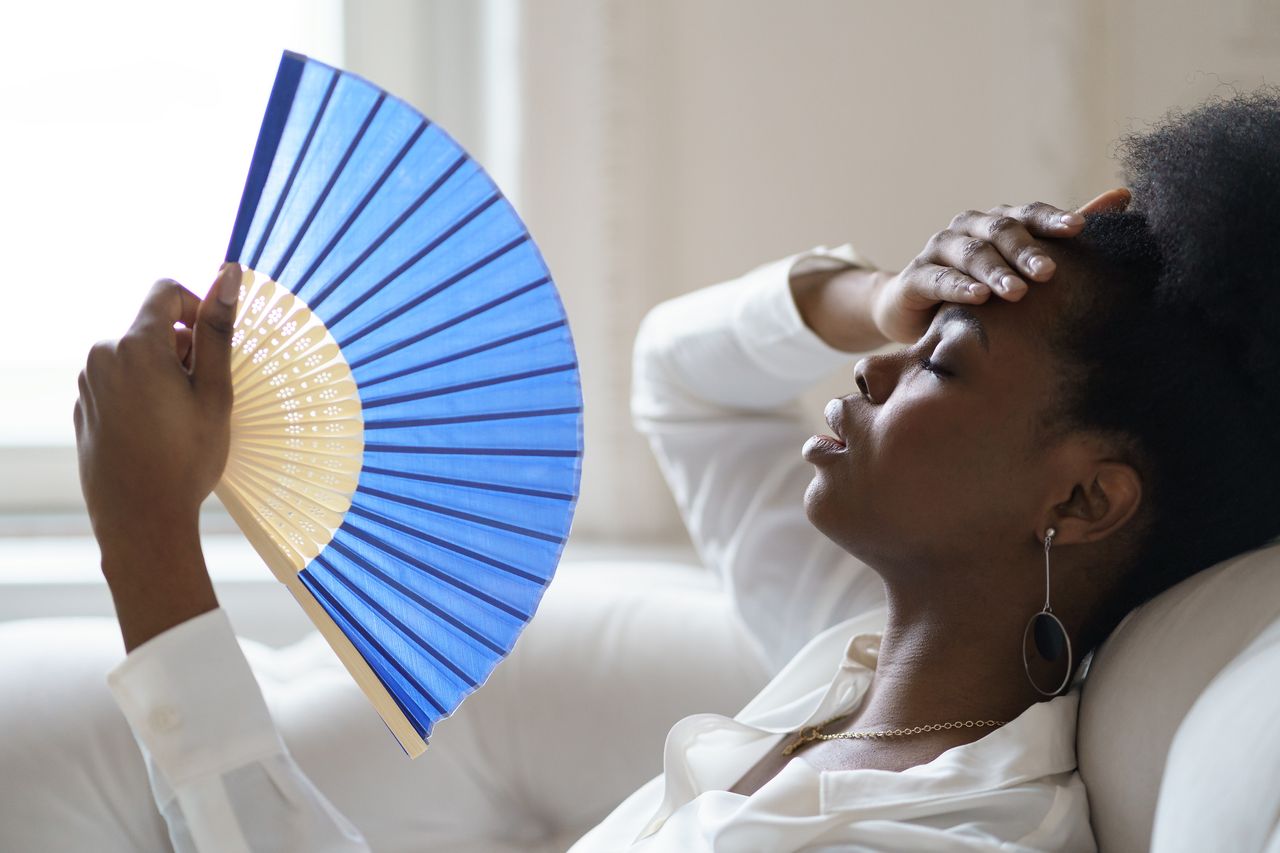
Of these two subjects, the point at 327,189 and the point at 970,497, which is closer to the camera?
the point at 327,189

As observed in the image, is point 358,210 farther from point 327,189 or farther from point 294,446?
point 294,446

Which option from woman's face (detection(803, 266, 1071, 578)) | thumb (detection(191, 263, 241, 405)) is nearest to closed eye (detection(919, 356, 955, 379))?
woman's face (detection(803, 266, 1071, 578))

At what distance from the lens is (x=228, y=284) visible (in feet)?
2.60

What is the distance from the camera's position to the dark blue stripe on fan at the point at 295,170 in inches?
30.4

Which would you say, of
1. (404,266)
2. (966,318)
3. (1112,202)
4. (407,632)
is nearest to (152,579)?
(407,632)

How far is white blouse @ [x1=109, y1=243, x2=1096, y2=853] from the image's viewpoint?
86cm

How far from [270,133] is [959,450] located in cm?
60

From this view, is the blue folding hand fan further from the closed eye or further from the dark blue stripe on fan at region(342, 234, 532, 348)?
the closed eye

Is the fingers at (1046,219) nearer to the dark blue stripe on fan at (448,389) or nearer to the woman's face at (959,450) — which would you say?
the woman's face at (959,450)

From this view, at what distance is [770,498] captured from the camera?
1397mm

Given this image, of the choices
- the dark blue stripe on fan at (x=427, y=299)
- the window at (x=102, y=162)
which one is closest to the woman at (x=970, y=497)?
the dark blue stripe on fan at (x=427, y=299)

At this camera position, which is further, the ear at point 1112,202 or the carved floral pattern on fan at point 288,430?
the ear at point 1112,202

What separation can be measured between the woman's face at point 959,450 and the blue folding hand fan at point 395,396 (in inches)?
10.9

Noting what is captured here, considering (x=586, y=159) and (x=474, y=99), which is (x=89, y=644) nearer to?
(x=586, y=159)
